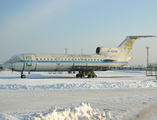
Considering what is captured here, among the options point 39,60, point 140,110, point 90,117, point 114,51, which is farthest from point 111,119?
point 114,51

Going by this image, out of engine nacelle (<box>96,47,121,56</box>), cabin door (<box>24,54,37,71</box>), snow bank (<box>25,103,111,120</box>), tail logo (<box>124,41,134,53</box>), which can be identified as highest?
tail logo (<box>124,41,134,53</box>)

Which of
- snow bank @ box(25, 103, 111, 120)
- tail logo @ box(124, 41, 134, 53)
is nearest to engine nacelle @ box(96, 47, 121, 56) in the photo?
tail logo @ box(124, 41, 134, 53)

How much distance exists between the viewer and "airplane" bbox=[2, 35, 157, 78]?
2844 cm

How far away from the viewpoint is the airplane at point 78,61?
1120 inches

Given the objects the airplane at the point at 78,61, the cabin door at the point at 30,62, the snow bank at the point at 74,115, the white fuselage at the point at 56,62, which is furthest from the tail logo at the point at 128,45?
the snow bank at the point at 74,115

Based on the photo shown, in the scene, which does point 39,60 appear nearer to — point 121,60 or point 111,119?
point 121,60

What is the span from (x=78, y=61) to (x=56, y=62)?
12.8 ft

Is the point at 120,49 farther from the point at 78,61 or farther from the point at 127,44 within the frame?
the point at 78,61

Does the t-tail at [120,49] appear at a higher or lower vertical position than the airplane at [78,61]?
higher

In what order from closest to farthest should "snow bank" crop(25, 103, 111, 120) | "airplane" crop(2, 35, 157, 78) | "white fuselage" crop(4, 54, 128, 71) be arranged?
1. "snow bank" crop(25, 103, 111, 120)
2. "white fuselage" crop(4, 54, 128, 71)
3. "airplane" crop(2, 35, 157, 78)

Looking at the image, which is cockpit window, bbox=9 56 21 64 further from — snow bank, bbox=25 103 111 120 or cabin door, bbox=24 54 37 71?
snow bank, bbox=25 103 111 120

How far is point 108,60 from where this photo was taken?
33781 millimetres

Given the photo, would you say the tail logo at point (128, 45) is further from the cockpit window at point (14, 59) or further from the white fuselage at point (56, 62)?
the cockpit window at point (14, 59)

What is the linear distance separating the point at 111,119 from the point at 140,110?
1989 millimetres
